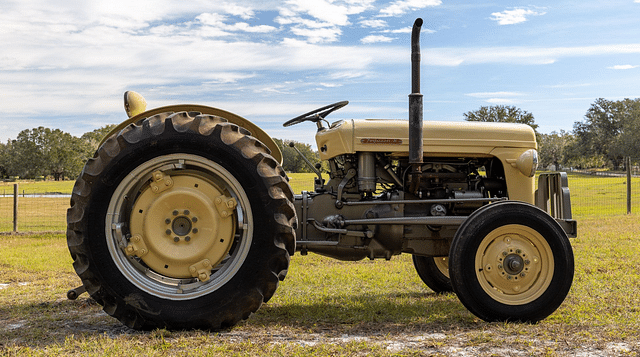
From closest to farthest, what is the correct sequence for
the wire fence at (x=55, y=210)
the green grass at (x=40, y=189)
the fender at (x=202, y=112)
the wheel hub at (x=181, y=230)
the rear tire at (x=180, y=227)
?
the rear tire at (x=180, y=227), the wheel hub at (x=181, y=230), the fender at (x=202, y=112), the wire fence at (x=55, y=210), the green grass at (x=40, y=189)

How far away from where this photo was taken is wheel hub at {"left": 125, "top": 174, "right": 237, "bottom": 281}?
4188 mm

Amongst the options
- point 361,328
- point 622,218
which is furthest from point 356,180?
point 622,218

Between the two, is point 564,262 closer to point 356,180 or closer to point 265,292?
point 356,180

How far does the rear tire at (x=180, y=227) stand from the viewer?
405cm

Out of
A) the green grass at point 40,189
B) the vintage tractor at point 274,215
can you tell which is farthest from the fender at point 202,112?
the green grass at point 40,189

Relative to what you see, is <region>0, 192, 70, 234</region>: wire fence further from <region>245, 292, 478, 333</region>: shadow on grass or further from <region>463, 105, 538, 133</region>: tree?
<region>463, 105, 538, 133</region>: tree

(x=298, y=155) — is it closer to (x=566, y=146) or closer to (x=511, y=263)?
(x=511, y=263)

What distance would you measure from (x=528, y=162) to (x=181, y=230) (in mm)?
3252

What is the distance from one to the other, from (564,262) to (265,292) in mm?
2514

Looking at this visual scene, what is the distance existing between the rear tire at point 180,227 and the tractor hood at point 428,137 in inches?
37.2

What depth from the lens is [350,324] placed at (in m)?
4.43

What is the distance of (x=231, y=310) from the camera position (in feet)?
13.3

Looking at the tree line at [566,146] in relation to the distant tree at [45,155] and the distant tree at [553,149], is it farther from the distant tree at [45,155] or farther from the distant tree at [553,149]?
the distant tree at [553,149]

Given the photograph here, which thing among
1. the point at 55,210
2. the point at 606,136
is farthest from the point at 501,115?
the point at 55,210
